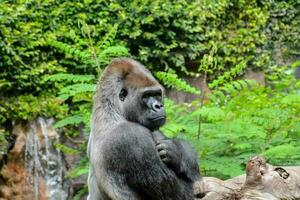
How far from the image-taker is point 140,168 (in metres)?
3.38

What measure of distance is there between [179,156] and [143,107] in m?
0.41

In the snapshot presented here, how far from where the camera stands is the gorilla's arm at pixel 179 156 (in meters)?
3.41

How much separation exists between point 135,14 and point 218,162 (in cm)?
546

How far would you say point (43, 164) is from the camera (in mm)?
7773

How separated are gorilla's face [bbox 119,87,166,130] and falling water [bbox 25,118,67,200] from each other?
442 centimetres

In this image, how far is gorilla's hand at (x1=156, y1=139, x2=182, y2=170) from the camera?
11.2ft

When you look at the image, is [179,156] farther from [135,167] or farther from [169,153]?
[135,167]

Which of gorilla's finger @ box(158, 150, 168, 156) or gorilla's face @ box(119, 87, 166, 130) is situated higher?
gorilla's face @ box(119, 87, 166, 130)

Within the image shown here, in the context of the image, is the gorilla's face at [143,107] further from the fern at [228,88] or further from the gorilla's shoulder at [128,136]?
the fern at [228,88]

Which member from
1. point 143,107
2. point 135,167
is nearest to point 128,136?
point 135,167

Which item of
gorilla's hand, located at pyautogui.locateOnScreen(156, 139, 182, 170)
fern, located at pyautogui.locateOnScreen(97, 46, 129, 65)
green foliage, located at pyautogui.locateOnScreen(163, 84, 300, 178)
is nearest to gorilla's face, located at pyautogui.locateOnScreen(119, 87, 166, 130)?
gorilla's hand, located at pyautogui.locateOnScreen(156, 139, 182, 170)

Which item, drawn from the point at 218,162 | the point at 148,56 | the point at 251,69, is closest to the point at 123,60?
the point at 218,162

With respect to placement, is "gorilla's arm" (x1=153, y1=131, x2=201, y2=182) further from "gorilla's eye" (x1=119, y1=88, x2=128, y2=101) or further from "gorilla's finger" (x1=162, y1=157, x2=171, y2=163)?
"gorilla's eye" (x1=119, y1=88, x2=128, y2=101)

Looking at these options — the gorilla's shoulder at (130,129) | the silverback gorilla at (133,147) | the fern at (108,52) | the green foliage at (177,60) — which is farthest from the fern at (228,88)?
the gorilla's shoulder at (130,129)
